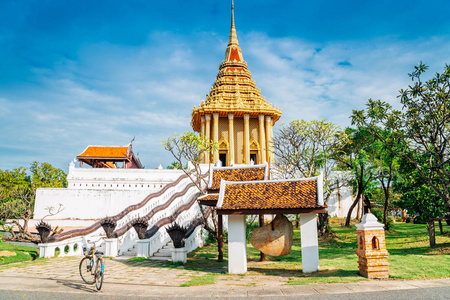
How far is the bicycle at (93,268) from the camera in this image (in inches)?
314

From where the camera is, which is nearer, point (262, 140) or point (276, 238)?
point (276, 238)

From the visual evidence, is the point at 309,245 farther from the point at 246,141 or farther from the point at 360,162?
the point at 246,141

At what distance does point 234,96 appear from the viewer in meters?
33.6

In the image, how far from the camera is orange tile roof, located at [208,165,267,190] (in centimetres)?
1305

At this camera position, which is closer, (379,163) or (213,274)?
(213,274)

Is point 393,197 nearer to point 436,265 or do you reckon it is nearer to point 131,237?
point 436,265

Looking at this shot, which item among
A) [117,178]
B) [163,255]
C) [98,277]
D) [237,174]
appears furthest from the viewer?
[117,178]

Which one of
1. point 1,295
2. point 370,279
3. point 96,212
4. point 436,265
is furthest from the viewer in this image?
point 96,212

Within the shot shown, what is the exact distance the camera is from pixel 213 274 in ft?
32.5

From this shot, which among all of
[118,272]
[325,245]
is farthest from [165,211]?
[325,245]

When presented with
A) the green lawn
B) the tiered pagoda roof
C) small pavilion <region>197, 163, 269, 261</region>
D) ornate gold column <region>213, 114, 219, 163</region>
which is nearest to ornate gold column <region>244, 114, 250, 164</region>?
the tiered pagoda roof

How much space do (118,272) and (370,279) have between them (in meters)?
7.38

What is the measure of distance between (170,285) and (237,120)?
86.6 ft

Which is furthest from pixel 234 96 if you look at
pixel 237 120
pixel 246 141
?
pixel 246 141
